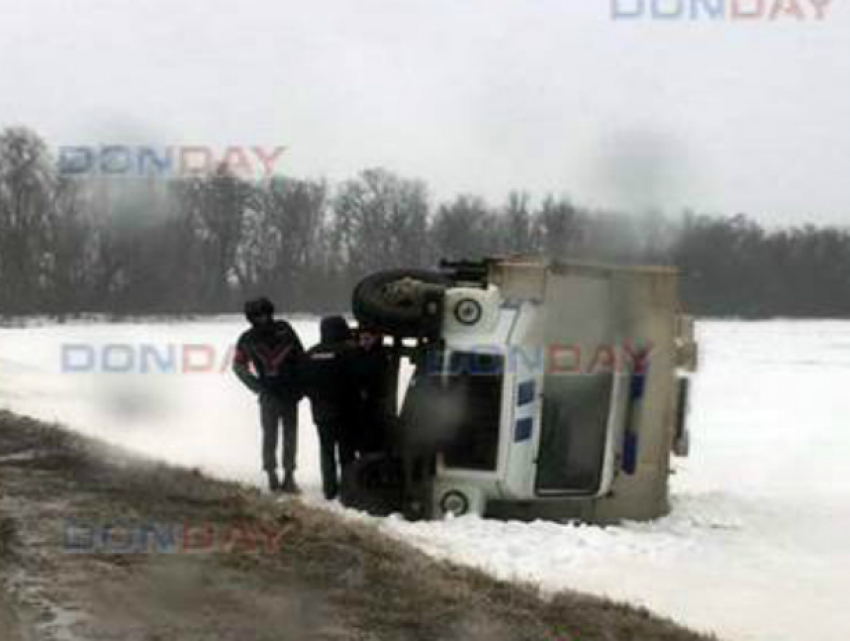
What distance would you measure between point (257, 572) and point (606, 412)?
3.69 meters

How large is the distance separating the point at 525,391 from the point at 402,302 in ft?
3.59

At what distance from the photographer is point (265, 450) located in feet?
35.4

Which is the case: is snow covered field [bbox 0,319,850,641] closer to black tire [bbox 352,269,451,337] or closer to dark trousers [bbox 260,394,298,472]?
dark trousers [bbox 260,394,298,472]

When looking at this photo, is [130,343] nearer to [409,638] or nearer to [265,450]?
[265,450]

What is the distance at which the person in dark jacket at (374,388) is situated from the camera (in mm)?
10078

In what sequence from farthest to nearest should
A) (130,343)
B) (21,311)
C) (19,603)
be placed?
(21,311) → (130,343) → (19,603)

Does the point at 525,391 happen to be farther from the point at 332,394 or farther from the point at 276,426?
the point at 276,426

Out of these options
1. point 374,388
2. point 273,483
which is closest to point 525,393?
point 374,388

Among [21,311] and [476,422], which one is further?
[21,311]

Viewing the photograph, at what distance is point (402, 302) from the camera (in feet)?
31.8

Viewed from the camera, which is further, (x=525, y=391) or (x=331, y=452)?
(x=331, y=452)

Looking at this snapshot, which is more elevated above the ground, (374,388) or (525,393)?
(525,393)

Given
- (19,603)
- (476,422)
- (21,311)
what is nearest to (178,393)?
(21,311)

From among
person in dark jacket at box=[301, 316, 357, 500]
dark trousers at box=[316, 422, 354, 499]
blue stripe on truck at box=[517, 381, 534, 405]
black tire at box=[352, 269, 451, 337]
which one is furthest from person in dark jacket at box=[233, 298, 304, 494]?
blue stripe on truck at box=[517, 381, 534, 405]
